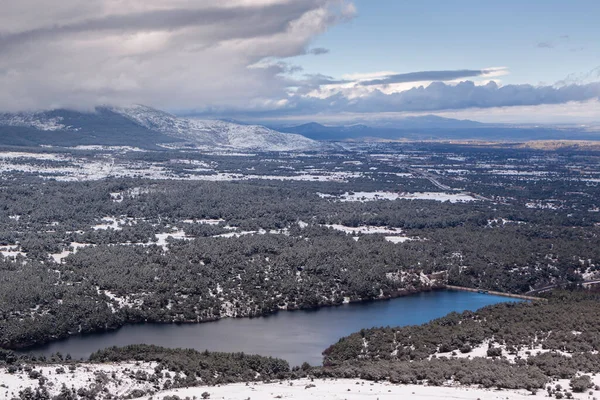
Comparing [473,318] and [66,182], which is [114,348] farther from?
[66,182]

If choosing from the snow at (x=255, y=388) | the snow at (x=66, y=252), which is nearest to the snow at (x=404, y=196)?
the snow at (x=66, y=252)

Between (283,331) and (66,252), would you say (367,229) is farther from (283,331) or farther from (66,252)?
(283,331)

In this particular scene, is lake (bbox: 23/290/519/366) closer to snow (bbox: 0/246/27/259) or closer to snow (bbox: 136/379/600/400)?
snow (bbox: 136/379/600/400)

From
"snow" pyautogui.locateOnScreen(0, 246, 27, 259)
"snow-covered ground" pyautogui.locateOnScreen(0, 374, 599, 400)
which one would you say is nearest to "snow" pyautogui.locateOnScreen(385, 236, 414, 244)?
"snow" pyautogui.locateOnScreen(0, 246, 27, 259)

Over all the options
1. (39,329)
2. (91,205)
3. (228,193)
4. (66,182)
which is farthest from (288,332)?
(66,182)

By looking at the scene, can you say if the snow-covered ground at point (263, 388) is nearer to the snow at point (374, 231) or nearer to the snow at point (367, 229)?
the snow at point (374, 231)

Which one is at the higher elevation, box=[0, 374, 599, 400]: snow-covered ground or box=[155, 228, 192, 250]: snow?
box=[155, 228, 192, 250]: snow

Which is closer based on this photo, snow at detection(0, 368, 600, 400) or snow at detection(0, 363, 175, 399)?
snow at detection(0, 368, 600, 400)

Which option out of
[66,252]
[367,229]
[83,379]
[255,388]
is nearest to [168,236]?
[66,252]

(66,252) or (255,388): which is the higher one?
(66,252)
